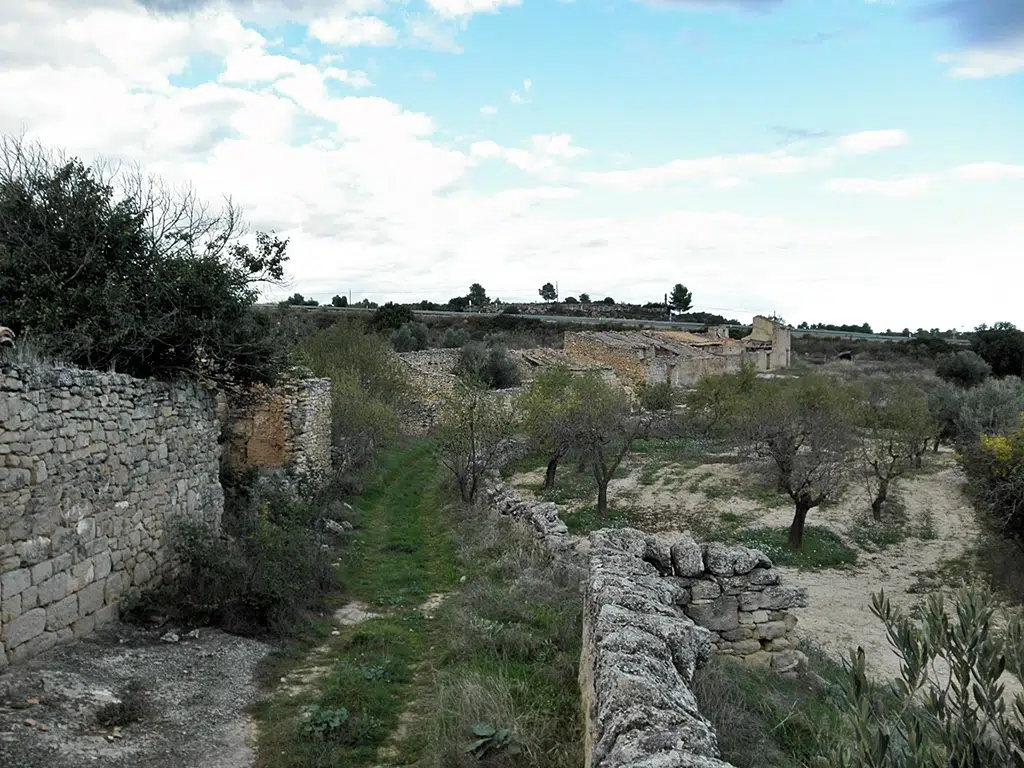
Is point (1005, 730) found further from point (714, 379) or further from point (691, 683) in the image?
point (714, 379)

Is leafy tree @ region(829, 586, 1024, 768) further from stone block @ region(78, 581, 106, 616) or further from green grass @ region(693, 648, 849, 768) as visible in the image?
stone block @ region(78, 581, 106, 616)

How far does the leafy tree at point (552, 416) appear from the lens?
19422mm

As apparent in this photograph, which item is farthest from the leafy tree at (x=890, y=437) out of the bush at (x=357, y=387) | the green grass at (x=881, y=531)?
the bush at (x=357, y=387)

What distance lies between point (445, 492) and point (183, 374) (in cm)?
918

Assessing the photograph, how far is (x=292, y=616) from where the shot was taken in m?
8.57

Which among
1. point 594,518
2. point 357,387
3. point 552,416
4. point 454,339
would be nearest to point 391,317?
point 454,339

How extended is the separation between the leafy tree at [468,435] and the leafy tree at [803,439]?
667cm

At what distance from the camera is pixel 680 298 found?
9956cm

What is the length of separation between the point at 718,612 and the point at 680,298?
9490 centimetres

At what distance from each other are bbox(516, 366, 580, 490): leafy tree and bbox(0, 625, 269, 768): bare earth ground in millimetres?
12455

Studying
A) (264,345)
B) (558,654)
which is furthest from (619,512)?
(558,654)

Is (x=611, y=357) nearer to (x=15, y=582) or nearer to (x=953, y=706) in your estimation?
(x=15, y=582)

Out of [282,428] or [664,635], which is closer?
[664,635]

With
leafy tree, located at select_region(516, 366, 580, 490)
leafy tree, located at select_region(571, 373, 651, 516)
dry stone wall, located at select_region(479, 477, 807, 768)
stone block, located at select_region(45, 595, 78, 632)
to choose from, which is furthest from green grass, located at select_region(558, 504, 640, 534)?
stone block, located at select_region(45, 595, 78, 632)
